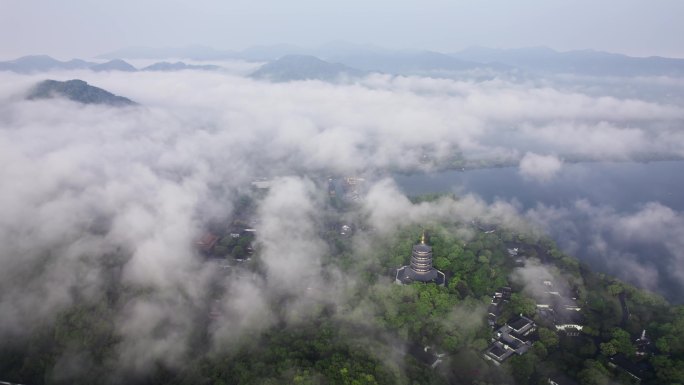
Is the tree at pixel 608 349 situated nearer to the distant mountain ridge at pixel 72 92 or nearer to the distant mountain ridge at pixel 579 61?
the distant mountain ridge at pixel 72 92

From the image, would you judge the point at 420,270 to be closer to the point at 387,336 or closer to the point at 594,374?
the point at 387,336

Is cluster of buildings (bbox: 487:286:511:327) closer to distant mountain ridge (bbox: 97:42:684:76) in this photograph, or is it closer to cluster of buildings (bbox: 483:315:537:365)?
cluster of buildings (bbox: 483:315:537:365)

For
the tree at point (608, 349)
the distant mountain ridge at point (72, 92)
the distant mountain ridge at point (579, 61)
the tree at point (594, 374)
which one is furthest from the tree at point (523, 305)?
the distant mountain ridge at point (579, 61)

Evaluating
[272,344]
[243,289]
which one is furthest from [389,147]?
[272,344]

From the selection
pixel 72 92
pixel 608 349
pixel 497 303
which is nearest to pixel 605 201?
pixel 497 303

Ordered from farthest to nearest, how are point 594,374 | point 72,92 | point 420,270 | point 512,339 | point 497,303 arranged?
point 72,92 < point 420,270 < point 497,303 < point 512,339 < point 594,374

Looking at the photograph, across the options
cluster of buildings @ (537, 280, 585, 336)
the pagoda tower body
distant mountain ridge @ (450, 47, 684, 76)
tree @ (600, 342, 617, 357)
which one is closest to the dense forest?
tree @ (600, 342, 617, 357)

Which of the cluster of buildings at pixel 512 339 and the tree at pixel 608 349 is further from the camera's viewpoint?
the cluster of buildings at pixel 512 339

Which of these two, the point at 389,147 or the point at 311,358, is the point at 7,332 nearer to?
the point at 311,358
